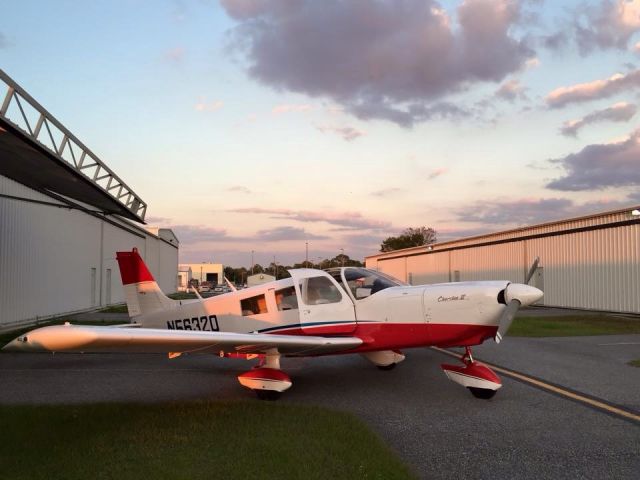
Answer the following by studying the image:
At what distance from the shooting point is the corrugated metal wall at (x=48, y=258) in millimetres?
17531

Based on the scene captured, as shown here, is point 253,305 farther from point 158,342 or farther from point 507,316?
point 507,316

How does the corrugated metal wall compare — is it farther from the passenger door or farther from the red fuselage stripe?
the red fuselage stripe

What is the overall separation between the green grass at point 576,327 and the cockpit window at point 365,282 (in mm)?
9448

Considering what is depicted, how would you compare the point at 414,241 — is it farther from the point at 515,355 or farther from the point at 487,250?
the point at 515,355

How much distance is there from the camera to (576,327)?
19.2 meters

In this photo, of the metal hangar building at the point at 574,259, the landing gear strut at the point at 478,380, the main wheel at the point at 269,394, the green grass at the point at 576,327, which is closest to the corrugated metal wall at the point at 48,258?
the main wheel at the point at 269,394

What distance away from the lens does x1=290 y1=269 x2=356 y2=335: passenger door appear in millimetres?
8414

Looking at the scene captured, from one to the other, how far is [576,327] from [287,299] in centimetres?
1451

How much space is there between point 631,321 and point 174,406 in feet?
67.7

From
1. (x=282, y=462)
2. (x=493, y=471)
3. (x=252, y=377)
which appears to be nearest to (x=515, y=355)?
(x=252, y=377)

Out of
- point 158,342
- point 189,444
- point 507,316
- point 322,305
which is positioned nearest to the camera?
point 189,444

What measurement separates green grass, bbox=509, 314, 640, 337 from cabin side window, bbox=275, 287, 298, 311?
10162 mm

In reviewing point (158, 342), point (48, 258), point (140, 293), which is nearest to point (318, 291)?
point (158, 342)

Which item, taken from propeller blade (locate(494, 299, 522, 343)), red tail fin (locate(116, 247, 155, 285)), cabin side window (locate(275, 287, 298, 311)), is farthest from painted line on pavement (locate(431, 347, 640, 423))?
red tail fin (locate(116, 247, 155, 285))
